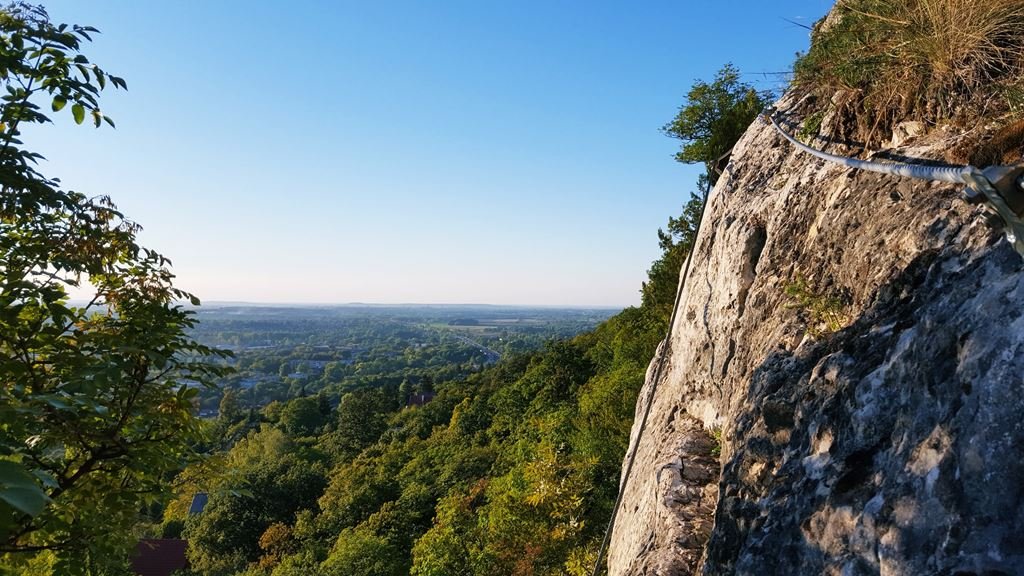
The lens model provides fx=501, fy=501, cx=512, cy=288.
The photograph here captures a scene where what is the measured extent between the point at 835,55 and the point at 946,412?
5.05 meters

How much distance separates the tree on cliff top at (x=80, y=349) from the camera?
271cm

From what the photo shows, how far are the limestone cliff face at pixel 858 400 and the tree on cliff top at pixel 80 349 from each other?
3.85 m

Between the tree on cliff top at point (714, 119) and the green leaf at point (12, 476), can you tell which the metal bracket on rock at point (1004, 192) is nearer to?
the green leaf at point (12, 476)

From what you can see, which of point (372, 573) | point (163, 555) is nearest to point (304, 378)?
point (163, 555)

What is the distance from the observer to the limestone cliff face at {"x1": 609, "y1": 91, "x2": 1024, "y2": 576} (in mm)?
2264

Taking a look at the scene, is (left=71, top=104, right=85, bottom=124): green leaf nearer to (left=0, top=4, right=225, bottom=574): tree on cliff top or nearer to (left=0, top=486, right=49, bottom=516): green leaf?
(left=0, top=4, right=225, bottom=574): tree on cliff top

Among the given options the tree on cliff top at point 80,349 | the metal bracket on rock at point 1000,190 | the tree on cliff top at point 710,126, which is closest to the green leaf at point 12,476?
the tree on cliff top at point 80,349

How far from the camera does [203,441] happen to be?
375cm

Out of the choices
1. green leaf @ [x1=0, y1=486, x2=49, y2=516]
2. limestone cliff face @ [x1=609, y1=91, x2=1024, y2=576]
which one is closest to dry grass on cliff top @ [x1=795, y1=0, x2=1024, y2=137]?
limestone cliff face @ [x1=609, y1=91, x2=1024, y2=576]

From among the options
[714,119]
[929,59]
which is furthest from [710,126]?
[929,59]

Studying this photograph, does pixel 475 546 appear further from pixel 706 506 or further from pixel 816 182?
pixel 816 182

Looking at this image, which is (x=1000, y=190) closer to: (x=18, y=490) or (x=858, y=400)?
(x=858, y=400)

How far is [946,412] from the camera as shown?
246 cm

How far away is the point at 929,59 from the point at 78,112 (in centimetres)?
668
